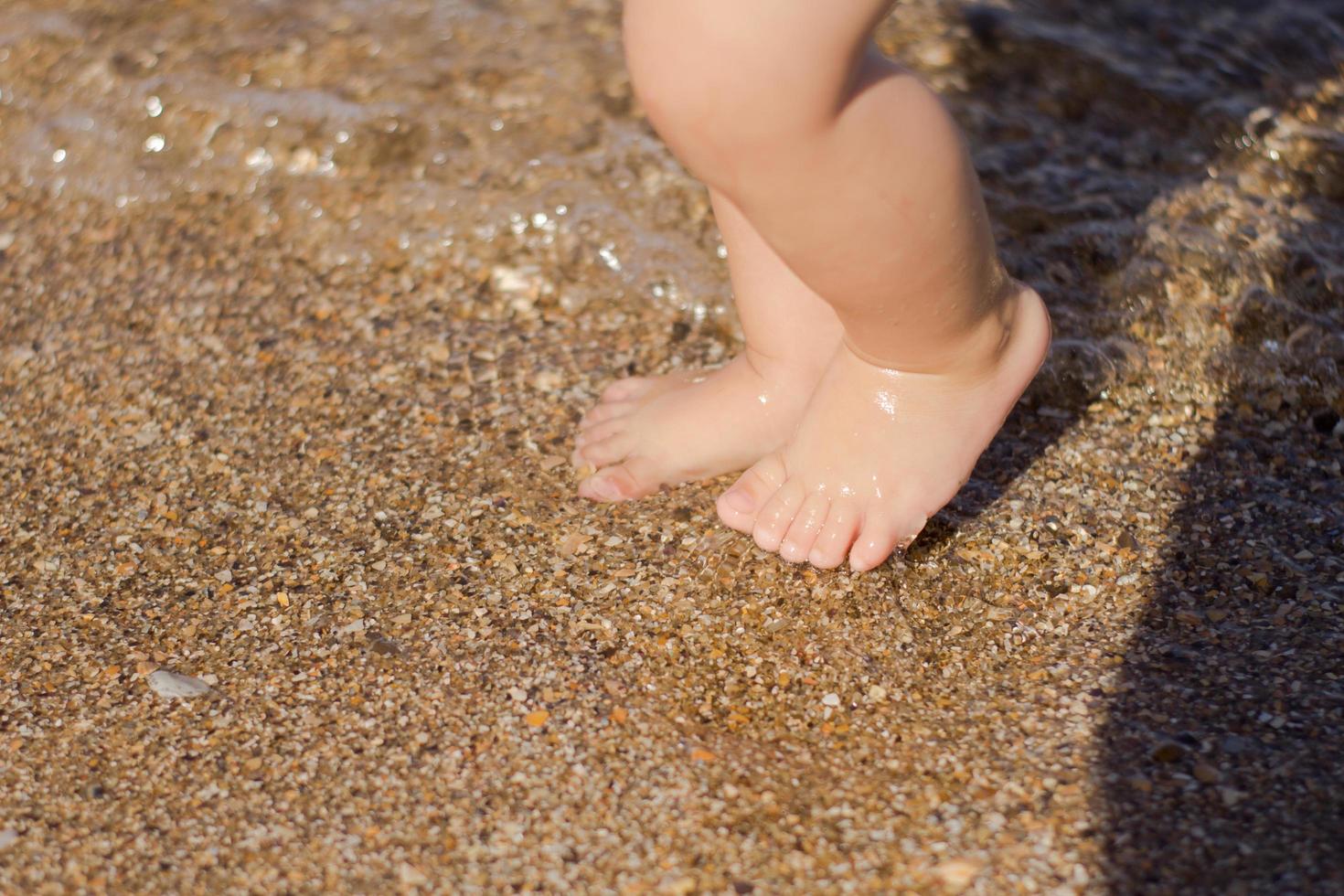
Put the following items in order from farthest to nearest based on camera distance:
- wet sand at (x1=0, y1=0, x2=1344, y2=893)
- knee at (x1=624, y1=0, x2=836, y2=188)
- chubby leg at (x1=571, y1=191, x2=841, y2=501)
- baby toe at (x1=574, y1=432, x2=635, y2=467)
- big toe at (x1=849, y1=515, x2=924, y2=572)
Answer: baby toe at (x1=574, y1=432, x2=635, y2=467)
chubby leg at (x1=571, y1=191, x2=841, y2=501)
big toe at (x1=849, y1=515, x2=924, y2=572)
wet sand at (x1=0, y1=0, x2=1344, y2=893)
knee at (x1=624, y1=0, x2=836, y2=188)

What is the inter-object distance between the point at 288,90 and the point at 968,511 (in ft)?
6.21

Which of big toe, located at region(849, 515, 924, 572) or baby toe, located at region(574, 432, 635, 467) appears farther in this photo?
baby toe, located at region(574, 432, 635, 467)

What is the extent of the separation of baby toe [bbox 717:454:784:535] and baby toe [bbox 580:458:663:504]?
0.52ft

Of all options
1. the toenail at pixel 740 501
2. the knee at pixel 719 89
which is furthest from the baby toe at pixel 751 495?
the knee at pixel 719 89

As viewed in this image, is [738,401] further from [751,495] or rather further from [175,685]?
[175,685]

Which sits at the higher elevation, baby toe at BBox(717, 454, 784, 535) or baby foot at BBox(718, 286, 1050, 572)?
baby foot at BBox(718, 286, 1050, 572)

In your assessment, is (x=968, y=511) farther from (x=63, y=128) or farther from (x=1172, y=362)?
(x=63, y=128)

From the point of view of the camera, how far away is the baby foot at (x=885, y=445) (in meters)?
1.68

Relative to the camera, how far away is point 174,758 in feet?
4.96

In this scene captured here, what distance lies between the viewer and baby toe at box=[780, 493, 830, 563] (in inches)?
68.7

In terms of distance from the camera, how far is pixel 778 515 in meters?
1.77

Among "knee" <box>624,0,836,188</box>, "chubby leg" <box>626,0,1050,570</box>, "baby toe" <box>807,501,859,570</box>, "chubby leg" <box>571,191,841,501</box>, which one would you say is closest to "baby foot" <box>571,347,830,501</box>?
"chubby leg" <box>571,191,841,501</box>

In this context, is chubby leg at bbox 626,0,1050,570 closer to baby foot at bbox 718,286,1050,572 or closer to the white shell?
baby foot at bbox 718,286,1050,572

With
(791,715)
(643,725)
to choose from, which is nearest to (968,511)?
(791,715)
